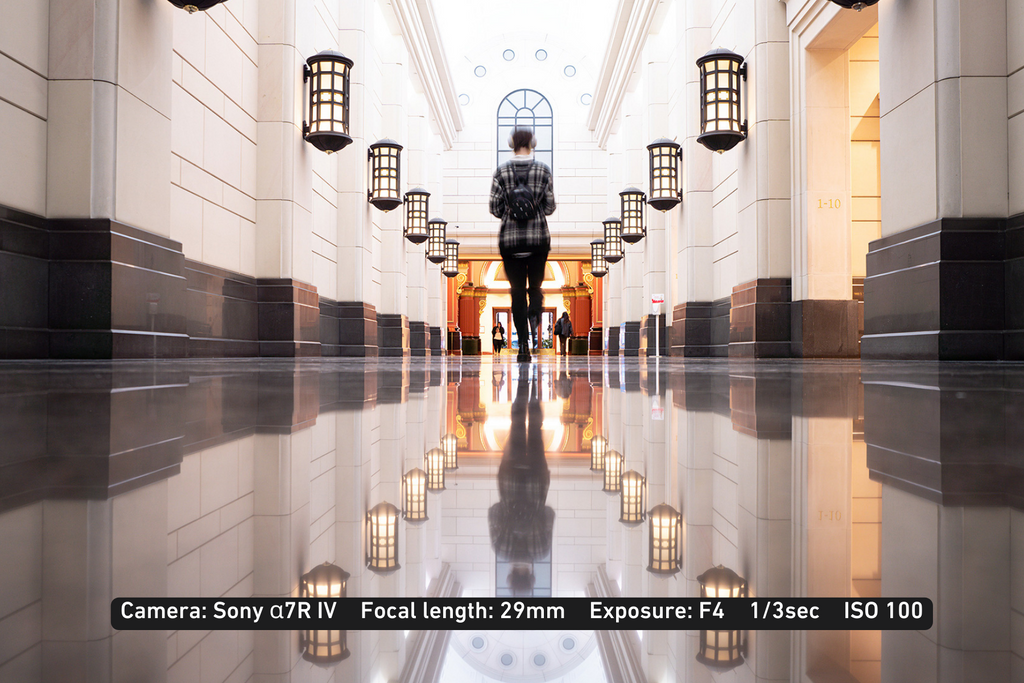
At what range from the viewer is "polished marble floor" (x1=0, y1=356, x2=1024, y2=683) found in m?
0.35

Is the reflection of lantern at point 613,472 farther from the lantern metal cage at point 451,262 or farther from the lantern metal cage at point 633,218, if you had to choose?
the lantern metal cage at point 451,262

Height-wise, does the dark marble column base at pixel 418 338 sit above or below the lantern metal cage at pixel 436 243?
below

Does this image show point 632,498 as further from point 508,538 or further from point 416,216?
point 416,216

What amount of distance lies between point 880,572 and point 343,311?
10564mm

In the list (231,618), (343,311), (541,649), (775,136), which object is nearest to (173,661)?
(231,618)

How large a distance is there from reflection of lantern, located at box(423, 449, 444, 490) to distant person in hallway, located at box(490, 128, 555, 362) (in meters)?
4.70

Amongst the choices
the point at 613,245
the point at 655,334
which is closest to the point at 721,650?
the point at 655,334

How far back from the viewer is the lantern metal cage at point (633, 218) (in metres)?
15.2

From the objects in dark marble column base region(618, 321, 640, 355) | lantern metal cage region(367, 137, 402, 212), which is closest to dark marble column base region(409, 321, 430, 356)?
dark marble column base region(618, 321, 640, 355)

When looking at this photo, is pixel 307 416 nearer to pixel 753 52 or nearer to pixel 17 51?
pixel 17 51

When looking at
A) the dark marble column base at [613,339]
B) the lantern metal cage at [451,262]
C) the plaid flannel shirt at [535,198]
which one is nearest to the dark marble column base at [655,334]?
the dark marble column base at [613,339]

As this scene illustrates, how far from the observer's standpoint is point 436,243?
18.5 m

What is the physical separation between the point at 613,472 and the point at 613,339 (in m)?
21.4

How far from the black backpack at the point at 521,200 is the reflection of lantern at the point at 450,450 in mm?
4665
